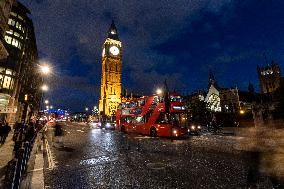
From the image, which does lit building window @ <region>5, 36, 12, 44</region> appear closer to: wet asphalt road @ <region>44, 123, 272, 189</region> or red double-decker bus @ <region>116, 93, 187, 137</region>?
red double-decker bus @ <region>116, 93, 187, 137</region>

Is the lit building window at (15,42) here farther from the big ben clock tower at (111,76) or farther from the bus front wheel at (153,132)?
the big ben clock tower at (111,76)

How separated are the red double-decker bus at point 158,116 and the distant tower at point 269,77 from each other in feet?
280

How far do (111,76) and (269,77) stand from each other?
2940 inches

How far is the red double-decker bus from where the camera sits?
65.0 ft

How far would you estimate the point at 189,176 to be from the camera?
6488 mm

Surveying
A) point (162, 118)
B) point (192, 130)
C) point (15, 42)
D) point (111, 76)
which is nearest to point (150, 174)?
point (162, 118)

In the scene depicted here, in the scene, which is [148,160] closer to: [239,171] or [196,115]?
[239,171]

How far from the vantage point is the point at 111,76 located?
96062 millimetres

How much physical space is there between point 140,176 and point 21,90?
46.9 meters

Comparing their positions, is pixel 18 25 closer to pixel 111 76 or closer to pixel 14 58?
pixel 14 58

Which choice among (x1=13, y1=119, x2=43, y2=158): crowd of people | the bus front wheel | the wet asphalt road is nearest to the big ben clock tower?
the bus front wheel

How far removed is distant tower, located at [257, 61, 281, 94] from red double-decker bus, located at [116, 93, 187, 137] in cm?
8520

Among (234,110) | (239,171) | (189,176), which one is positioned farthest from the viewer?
(234,110)

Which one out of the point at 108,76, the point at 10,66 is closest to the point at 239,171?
the point at 10,66
